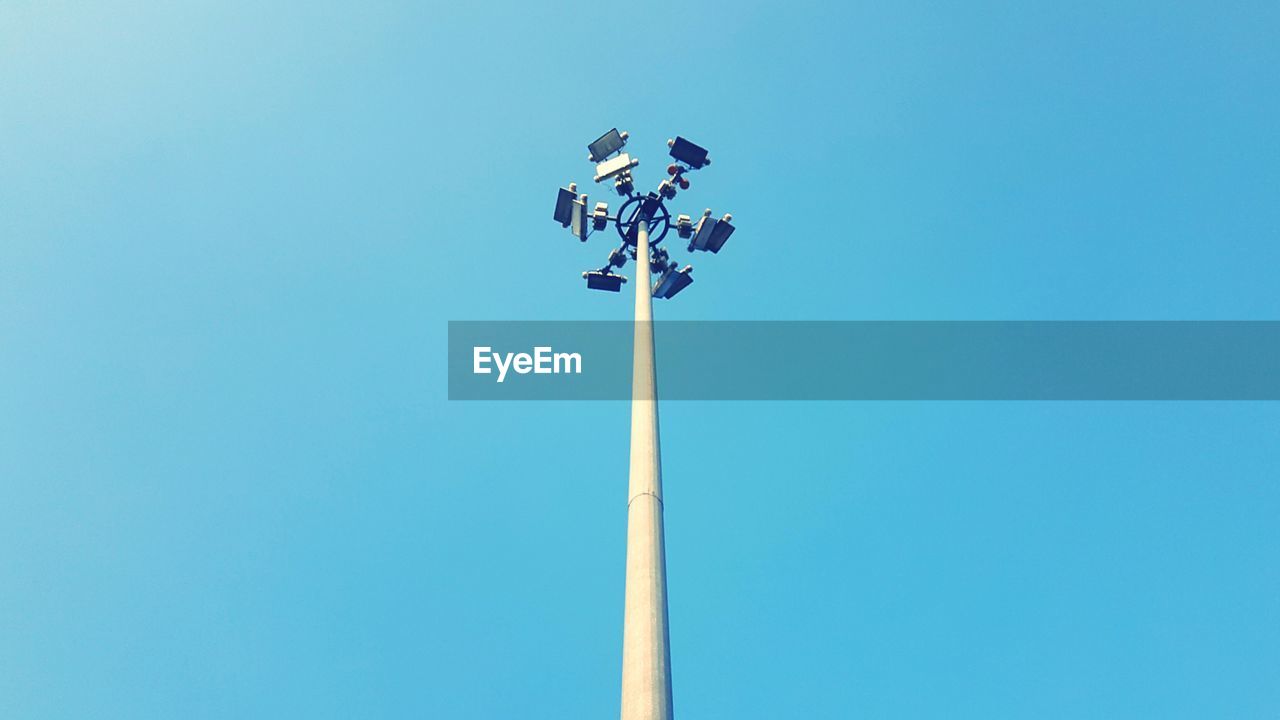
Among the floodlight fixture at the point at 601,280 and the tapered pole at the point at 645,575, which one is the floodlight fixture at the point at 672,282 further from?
the tapered pole at the point at 645,575

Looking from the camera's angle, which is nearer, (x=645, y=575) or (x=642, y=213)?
(x=645, y=575)

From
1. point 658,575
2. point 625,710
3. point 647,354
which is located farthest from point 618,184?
point 625,710

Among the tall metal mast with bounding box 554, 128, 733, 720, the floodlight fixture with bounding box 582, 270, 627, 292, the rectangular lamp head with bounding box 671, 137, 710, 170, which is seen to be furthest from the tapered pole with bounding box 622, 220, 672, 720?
the rectangular lamp head with bounding box 671, 137, 710, 170

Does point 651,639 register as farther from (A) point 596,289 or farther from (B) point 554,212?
(B) point 554,212

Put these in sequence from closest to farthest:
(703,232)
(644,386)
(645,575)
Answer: (645,575) < (644,386) < (703,232)

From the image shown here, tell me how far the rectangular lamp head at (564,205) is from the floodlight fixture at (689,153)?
98.0 inches

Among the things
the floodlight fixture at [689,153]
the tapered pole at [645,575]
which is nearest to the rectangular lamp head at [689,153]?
the floodlight fixture at [689,153]

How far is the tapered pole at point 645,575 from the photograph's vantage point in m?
10.5

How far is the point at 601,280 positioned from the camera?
21359mm

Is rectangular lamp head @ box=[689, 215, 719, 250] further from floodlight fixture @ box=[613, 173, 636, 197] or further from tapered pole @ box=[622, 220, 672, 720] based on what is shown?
tapered pole @ box=[622, 220, 672, 720]

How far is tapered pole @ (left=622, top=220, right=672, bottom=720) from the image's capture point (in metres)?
10.5

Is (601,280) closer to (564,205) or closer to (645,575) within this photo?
(564,205)

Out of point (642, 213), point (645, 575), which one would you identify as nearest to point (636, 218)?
point (642, 213)

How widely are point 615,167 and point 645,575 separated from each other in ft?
39.9
